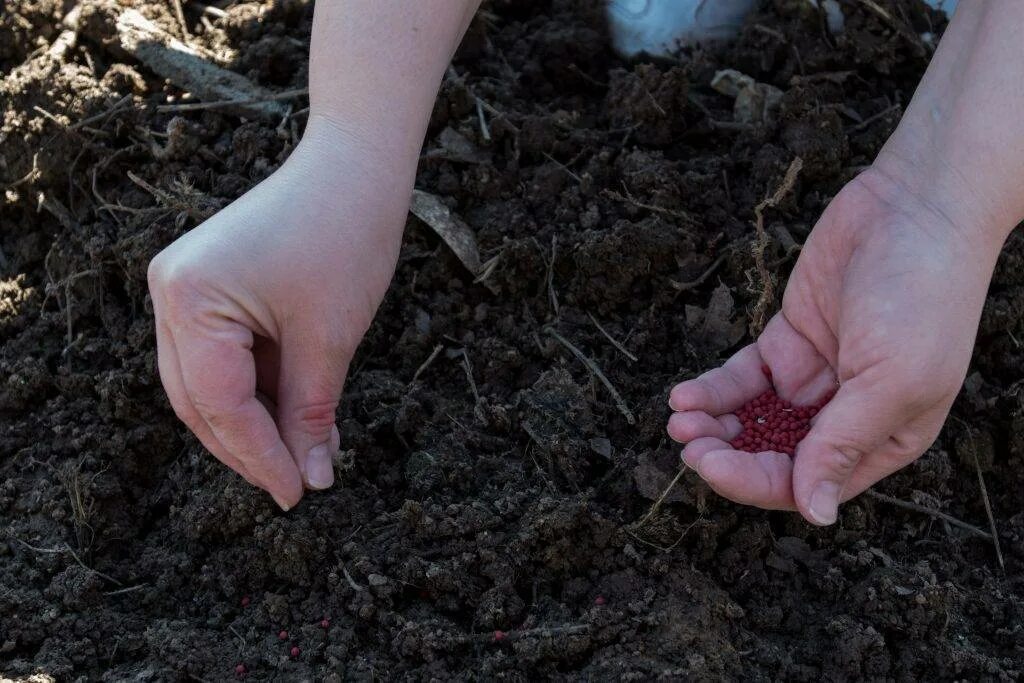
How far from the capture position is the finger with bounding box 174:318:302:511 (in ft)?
5.47

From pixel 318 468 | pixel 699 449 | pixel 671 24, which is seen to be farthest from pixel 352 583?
pixel 671 24

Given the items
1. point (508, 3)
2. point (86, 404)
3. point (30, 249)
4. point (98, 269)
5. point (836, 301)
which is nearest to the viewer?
point (836, 301)

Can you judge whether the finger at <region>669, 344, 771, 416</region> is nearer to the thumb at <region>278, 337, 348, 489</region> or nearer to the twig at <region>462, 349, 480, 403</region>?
the twig at <region>462, 349, 480, 403</region>

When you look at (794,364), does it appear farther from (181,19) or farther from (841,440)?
(181,19)

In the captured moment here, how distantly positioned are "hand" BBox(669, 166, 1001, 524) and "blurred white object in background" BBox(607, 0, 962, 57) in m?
1.09

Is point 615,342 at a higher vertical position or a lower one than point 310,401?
lower

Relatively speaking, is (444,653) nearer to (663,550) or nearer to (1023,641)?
(663,550)

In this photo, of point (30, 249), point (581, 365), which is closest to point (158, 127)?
point (30, 249)

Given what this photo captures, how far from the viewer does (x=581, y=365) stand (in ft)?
7.77

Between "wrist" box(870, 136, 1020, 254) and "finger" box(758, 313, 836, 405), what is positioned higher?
"wrist" box(870, 136, 1020, 254)

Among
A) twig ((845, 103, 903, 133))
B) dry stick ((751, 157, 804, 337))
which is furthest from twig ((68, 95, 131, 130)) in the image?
twig ((845, 103, 903, 133))

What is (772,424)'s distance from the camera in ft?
6.79

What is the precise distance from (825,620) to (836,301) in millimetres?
600

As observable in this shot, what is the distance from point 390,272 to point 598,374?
1.99 feet
